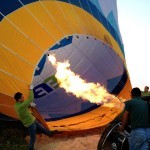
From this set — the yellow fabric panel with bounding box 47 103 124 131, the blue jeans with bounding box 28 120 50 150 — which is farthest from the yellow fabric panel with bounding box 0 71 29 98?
the yellow fabric panel with bounding box 47 103 124 131

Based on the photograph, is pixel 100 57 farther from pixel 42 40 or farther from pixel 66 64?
pixel 42 40

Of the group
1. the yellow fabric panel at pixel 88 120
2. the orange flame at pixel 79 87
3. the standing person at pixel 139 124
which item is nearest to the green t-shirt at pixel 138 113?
the standing person at pixel 139 124

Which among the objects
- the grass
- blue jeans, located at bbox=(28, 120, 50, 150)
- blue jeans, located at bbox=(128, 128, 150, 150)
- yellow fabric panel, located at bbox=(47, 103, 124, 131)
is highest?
blue jeans, located at bbox=(128, 128, 150, 150)

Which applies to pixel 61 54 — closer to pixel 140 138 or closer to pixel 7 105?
pixel 7 105

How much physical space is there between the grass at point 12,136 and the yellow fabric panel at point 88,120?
3.46 feet

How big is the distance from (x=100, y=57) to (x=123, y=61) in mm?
880

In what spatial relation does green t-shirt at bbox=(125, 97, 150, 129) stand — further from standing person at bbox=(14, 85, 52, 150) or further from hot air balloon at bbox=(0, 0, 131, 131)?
hot air balloon at bbox=(0, 0, 131, 131)

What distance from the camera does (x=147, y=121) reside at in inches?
242

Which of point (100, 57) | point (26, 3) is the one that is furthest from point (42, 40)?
point (100, 57)

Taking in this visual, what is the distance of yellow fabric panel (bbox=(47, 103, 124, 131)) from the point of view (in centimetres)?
1084

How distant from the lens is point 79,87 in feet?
43.5

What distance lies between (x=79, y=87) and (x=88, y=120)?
169cm

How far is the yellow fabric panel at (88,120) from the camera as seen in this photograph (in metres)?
10.8

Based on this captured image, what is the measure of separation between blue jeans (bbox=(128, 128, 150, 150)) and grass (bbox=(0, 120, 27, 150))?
340cm
